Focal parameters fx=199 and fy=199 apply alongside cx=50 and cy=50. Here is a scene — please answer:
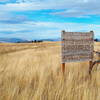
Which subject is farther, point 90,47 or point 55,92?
point 90,47

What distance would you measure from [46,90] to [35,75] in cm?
212

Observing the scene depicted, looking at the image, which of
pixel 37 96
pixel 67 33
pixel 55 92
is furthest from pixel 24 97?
pixel 67 33

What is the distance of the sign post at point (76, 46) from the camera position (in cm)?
809

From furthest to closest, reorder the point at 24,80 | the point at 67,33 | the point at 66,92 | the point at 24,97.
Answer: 1. the point at 67,33
2. the point at 24,80
3. the point at 66,92
4. the point at 24,97

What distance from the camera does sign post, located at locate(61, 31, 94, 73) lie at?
809cm

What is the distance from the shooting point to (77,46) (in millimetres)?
8367

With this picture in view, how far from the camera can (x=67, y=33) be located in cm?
811

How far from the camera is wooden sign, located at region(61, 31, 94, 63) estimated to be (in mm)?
8102

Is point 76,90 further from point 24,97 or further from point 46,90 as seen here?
point 24,97

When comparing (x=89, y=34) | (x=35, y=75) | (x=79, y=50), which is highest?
(x=89, y=34)

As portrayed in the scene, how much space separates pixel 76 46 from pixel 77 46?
0.17 feet

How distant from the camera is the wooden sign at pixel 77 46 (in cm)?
810

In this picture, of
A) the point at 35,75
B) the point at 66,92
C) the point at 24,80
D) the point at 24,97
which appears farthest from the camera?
the point at 35,75

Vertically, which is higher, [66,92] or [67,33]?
[67,33]
